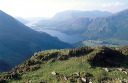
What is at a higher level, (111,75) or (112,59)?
(112,59)

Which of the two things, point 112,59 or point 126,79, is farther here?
point 112,59

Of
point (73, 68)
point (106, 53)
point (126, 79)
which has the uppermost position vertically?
point (106, 53)

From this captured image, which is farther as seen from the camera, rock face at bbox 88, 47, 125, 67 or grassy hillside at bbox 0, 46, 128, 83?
rock face at bbox 88, 47, 125, 67

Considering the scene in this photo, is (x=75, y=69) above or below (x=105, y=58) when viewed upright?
below

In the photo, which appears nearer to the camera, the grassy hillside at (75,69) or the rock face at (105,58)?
the grassy hillside at (75,69)

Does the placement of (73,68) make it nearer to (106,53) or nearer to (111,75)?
(111,75)

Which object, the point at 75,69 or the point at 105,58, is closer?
the point at 75,69

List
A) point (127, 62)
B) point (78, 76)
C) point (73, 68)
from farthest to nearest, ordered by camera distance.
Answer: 1. point (127, 62)
2. point (73, 68)
3. point (78, 76)

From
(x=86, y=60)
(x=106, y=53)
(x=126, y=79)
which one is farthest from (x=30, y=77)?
(x=106, y=53)
